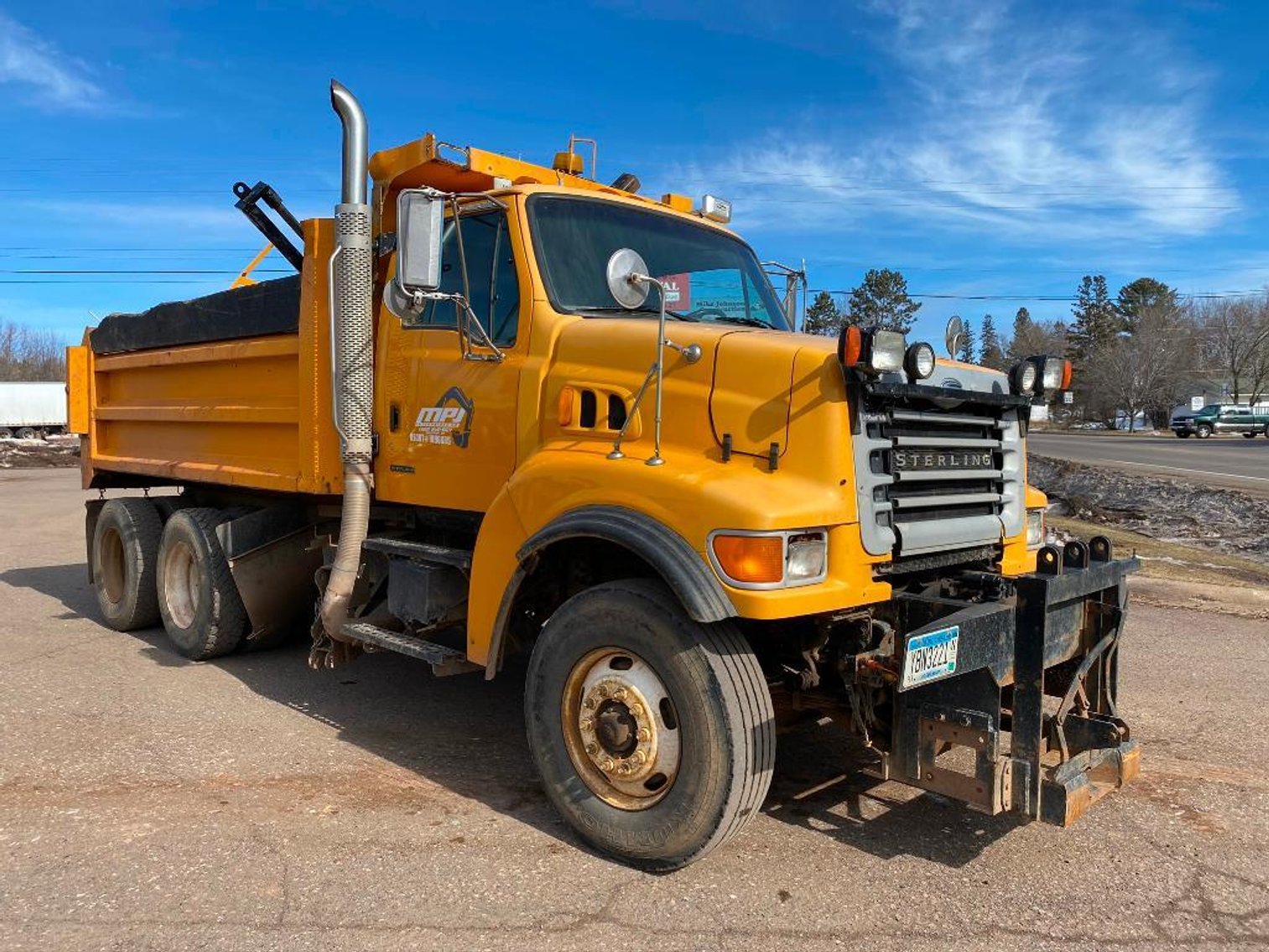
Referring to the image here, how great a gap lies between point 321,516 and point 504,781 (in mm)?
2365

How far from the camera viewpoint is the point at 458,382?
4.50 m

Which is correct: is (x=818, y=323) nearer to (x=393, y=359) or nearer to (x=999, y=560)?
(x=999, y=560)

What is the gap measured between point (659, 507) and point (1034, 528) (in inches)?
87.8

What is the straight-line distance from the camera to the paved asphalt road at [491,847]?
3.14m

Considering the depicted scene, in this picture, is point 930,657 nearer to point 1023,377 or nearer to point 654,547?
point 654,547

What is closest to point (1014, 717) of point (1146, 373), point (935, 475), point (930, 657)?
point (930, 657)

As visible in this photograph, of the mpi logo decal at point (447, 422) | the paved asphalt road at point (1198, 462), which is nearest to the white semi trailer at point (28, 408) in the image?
the paved asphalt road at point (1198, 462)

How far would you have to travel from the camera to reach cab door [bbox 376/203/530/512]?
4281 millimetres

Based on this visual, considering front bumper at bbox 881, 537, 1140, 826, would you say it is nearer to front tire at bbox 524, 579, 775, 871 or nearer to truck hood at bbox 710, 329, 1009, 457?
front tire at bbox 524, 579, 775, 871

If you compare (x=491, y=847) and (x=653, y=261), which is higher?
(x=653, y=261)

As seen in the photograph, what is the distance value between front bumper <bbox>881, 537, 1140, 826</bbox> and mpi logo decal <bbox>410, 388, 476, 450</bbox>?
2113 mm

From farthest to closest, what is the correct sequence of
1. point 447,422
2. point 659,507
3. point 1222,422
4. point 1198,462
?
point 1222,422 < point 1198,462 < point 447,422 < point 659,507

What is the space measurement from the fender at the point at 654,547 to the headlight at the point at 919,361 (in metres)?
1.02

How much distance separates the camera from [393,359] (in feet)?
16.1
